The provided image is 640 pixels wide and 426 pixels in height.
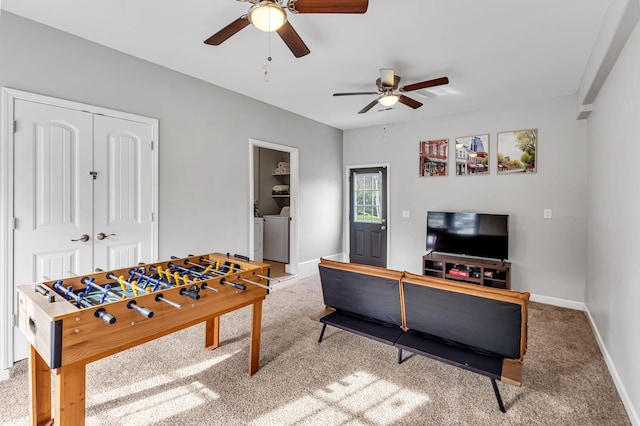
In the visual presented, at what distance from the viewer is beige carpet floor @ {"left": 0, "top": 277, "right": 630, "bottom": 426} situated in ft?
6.29

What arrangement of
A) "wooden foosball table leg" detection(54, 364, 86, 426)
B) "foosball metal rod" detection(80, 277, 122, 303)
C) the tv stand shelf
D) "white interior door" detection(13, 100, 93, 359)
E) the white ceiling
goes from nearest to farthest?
1. "wooden foosball table leg" detection(54, 364, 86, 426)
2. "foosball metal rod" detection(80, 277, 122, 303)
3. the white ceiling
4. "white interior door" detection(13, 100, 93, 359)
5. the tv stand shelf

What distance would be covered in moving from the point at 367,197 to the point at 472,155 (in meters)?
1.94

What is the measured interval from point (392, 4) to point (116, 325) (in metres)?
2.67

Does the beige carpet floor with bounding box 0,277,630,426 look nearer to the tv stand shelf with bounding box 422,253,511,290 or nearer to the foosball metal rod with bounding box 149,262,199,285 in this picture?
the foosball metal rod with bounding box 149,262,199,285

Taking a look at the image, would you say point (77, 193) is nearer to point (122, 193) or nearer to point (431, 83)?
point (122, 193)

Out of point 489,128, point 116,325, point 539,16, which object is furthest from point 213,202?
point 489,128

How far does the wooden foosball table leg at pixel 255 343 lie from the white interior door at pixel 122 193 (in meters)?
1.55

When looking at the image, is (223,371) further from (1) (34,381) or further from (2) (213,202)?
(2) (213,202)

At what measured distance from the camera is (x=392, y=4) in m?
2.21

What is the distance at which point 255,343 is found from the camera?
2.38 m

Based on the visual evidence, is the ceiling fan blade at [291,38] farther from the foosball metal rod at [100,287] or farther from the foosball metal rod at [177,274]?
the foosball metal rod at [100,287]

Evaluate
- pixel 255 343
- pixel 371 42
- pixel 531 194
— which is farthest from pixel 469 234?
pixel 255 343

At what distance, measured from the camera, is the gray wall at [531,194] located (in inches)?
155

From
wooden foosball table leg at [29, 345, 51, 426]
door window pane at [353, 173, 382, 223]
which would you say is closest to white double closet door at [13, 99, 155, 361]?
wooden foosball table leg at [29, 345, 51, 426]
